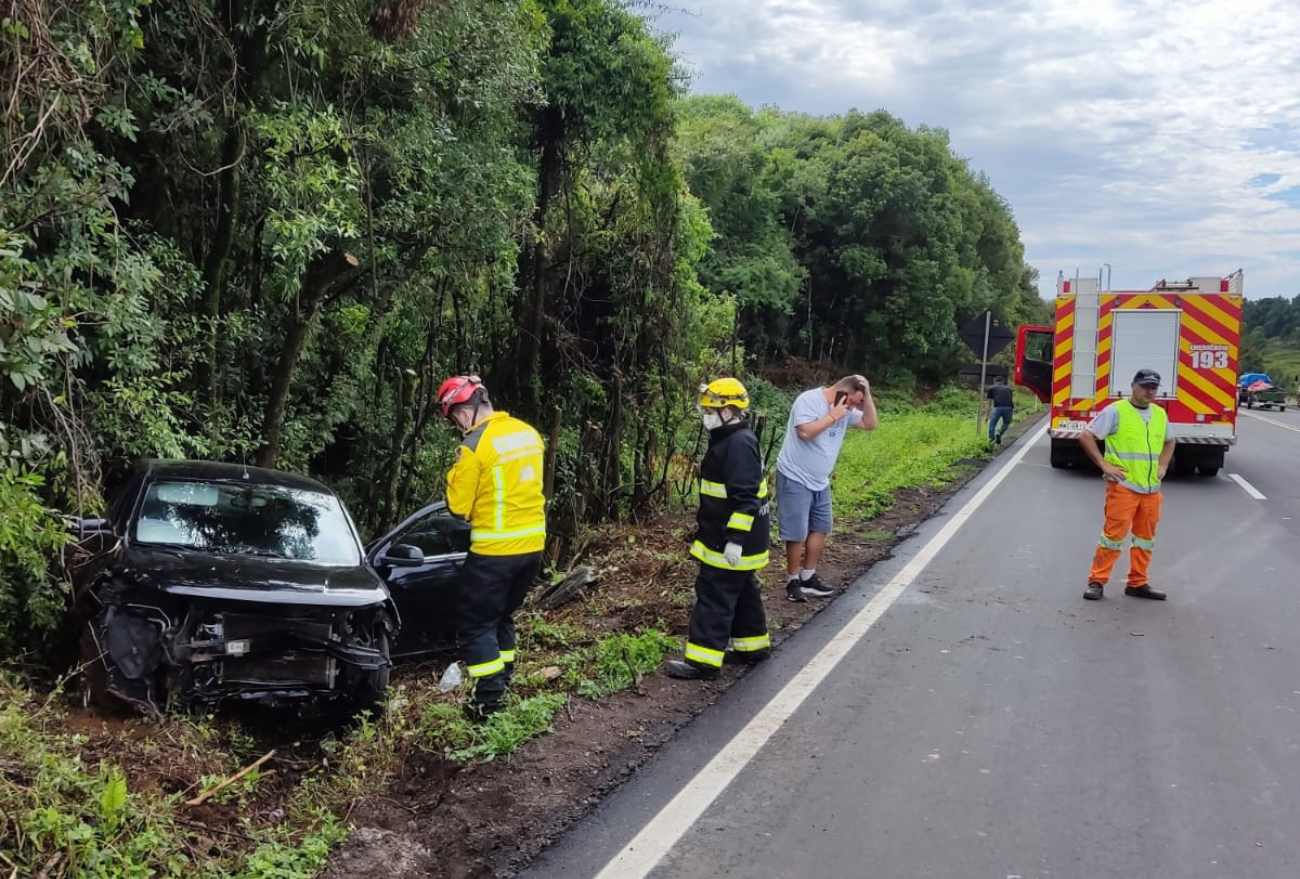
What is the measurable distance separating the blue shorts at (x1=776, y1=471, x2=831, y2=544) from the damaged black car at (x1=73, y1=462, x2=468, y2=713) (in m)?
2.80

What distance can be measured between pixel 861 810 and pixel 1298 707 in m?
2.85

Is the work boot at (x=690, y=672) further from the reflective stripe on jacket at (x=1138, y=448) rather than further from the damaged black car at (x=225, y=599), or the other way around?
the reflective stripe on jacket at (x=1138, y=448)

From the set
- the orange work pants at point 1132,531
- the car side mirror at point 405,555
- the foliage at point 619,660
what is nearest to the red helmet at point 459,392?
the car side mirror at point 405,555

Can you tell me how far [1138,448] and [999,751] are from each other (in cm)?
394

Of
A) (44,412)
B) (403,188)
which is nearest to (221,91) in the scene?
(403,188)

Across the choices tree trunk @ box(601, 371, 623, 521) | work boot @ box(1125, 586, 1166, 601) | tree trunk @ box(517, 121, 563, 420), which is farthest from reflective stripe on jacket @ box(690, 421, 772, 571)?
tree trunk @ box(517, 121, 563, 420)

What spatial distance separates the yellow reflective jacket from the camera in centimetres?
478

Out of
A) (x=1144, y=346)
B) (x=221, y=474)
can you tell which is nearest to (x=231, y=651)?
(x=221, y=474)

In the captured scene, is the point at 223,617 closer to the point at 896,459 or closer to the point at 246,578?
the point at 246,578

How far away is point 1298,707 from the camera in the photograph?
5.13 m

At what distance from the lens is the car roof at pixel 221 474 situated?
19.6 feet

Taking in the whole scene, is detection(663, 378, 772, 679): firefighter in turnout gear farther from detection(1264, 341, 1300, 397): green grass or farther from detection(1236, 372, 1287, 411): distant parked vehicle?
detection(1264, 341, 1300, 397): green grass

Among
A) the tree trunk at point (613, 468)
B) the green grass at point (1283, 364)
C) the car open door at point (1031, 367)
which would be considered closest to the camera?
the tree trunk at point (613, 468)

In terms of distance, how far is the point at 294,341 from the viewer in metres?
8.96
